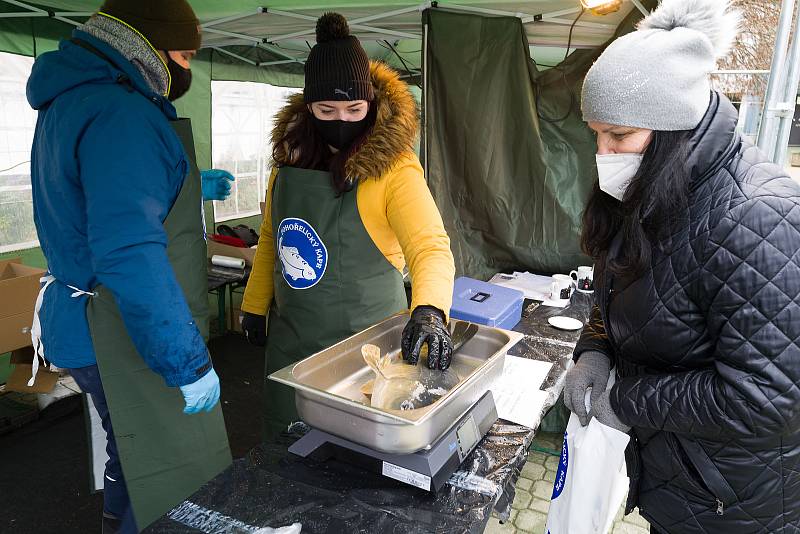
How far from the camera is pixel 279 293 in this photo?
6.38 ft

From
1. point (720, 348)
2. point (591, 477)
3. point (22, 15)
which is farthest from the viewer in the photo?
A: point (22, 15)

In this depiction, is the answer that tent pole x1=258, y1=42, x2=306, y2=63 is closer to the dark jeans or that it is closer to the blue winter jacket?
the blue winter jacket

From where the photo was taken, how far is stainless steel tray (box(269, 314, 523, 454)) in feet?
3.52

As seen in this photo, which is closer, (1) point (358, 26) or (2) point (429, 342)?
(2) point (429, 342)

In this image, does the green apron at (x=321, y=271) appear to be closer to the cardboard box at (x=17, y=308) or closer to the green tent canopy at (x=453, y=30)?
the green tent canopy at (x=453, y=30)

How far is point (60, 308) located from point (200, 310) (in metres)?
0.37

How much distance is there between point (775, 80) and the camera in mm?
1632

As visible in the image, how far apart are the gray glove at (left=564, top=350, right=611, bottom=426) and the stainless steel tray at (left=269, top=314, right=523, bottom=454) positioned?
0.60 ft

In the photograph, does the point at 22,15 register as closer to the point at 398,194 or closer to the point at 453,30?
the point at 453,30

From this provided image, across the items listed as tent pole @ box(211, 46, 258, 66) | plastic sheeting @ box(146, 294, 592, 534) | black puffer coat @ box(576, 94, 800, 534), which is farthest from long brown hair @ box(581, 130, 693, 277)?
tent pole @ box(211, 46, 258, 66)

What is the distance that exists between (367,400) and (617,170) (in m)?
0.77

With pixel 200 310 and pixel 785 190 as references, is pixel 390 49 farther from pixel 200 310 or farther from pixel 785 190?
pixel 785 190

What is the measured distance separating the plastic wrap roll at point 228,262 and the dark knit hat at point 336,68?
2.41m

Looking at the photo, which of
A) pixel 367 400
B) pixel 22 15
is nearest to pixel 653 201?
pixel 367 400
